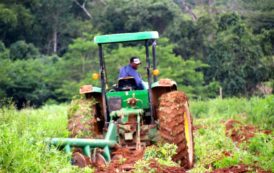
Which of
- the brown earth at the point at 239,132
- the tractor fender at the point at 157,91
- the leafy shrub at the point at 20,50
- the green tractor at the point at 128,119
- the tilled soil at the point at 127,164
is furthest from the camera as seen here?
the leafy shrub at the point at 20,50

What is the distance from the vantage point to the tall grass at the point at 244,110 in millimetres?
14266

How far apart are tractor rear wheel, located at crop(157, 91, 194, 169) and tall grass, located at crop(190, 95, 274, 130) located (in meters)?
5.76

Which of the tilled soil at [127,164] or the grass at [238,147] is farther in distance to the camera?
the grass at [238,147]

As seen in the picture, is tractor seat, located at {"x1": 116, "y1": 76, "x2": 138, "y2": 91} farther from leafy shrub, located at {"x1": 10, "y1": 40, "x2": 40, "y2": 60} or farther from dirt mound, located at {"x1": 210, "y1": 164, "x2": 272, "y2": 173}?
leafy shrub, located at {"x1": 10, "y1": 40, "x2": 40, "y2": 60}

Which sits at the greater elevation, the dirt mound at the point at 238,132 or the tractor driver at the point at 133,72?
the tractor driver at the point at 133,72

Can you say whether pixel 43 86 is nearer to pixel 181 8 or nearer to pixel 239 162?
pixel 181 8

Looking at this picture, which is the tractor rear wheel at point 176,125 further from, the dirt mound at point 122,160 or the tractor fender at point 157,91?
the tractor fender at point 157,91

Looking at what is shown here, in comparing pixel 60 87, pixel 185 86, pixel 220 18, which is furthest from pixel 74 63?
pixel 220 18

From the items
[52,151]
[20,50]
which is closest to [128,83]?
[52,151]

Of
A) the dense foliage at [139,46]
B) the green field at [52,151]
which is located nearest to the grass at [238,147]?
the green field at [52,151]

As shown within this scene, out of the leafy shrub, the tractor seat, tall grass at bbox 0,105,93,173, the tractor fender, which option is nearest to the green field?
tall grass at bbox 0,105,93,173

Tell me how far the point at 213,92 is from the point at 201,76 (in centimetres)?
120

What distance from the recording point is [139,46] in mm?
37625

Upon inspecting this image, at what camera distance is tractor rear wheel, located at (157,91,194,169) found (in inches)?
310
